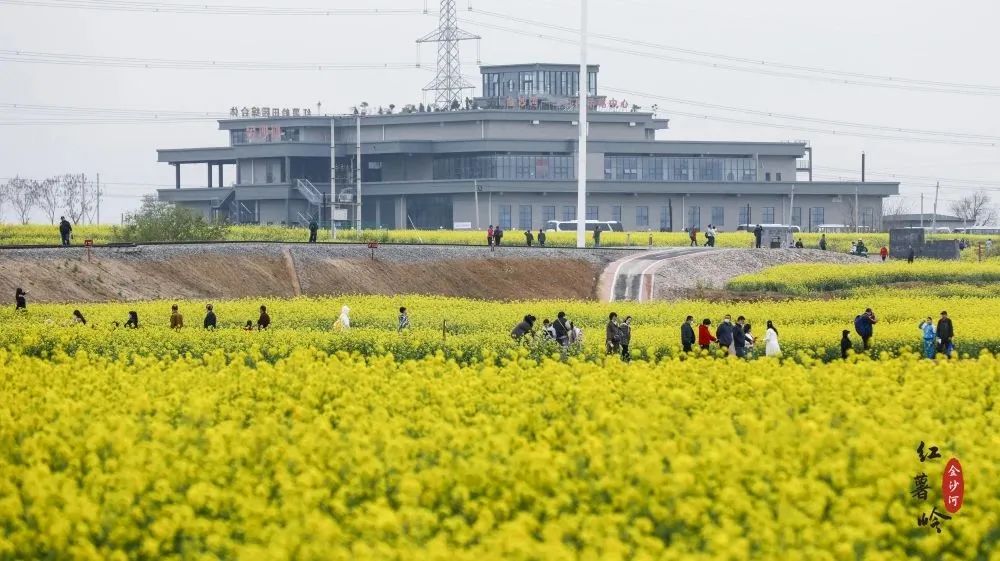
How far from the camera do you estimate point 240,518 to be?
16.8m

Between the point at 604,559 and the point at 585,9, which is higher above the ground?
the point at 585,9

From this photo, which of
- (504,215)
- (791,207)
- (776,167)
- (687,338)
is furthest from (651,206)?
(687,338)

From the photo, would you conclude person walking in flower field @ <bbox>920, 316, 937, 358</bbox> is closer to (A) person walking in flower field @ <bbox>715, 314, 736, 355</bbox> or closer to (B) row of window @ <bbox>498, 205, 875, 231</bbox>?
(A) person walking in flower field @ <bbox>715, 314, 736, 355</bbox>

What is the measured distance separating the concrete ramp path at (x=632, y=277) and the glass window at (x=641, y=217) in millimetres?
45156

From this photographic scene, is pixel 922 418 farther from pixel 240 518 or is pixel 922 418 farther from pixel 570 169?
pixel 570 169

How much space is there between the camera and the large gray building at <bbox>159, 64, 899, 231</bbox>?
125 m

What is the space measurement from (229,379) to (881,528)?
1378cm

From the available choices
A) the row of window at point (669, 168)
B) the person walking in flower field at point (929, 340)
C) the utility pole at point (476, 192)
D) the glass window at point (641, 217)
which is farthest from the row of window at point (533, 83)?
the person walking in flower field at point (929, 340)

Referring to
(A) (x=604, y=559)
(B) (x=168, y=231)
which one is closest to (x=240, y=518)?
(A) (x=604, y=559)

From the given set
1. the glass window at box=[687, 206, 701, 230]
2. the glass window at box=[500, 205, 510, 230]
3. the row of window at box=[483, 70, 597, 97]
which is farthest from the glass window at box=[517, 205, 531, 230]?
the row of window at box=[483, 70, 597, 97]

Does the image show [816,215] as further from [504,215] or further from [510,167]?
[504,215]

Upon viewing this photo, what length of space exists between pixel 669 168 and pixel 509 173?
47.1 ft

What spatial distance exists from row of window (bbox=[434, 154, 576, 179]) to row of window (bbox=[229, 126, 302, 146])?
1372 cm

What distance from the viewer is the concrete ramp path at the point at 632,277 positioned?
70688 mm
